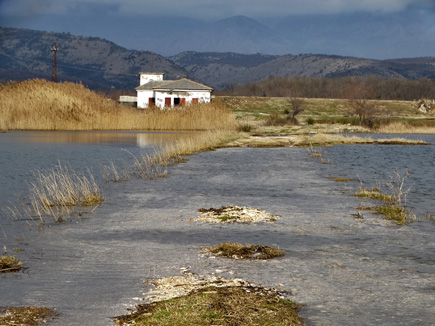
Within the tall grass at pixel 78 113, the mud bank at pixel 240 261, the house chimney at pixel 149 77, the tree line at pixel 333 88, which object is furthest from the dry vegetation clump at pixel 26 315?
the tree line at pixel 333 88

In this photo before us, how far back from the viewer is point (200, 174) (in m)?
21.2

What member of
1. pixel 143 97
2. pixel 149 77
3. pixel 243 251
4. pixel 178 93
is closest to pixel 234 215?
pixel 243 251

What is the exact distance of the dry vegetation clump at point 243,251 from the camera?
927 cm

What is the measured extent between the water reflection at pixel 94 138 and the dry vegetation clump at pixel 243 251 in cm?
2263

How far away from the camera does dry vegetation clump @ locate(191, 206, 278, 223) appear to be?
1242 centimetres

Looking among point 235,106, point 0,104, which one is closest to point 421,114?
point 235,106

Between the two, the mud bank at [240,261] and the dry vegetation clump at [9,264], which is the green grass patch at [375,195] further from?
the dry vegetation clump at [9,264]

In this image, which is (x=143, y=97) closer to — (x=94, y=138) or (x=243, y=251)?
(x=94, y=138)

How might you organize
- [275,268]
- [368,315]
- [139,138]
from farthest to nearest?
[139,138], [275,268], [368,315]

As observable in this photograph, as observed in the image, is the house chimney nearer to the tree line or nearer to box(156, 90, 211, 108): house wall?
box(156, 90, 211, 108): house wall

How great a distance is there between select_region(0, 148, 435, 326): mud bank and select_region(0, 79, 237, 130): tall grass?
26147 mm

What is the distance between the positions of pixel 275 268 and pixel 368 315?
81.3 inches

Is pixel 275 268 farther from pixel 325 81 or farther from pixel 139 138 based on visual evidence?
pixel 325 81

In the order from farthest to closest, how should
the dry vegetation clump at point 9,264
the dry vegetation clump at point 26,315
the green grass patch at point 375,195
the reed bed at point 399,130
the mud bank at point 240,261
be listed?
the reed bed at point 399,130
the green grass patch at point 375,195
the dry vegetation clump at point 9,264
the mud bank at point 240,261
the dry vegetation clump at point 26,315
